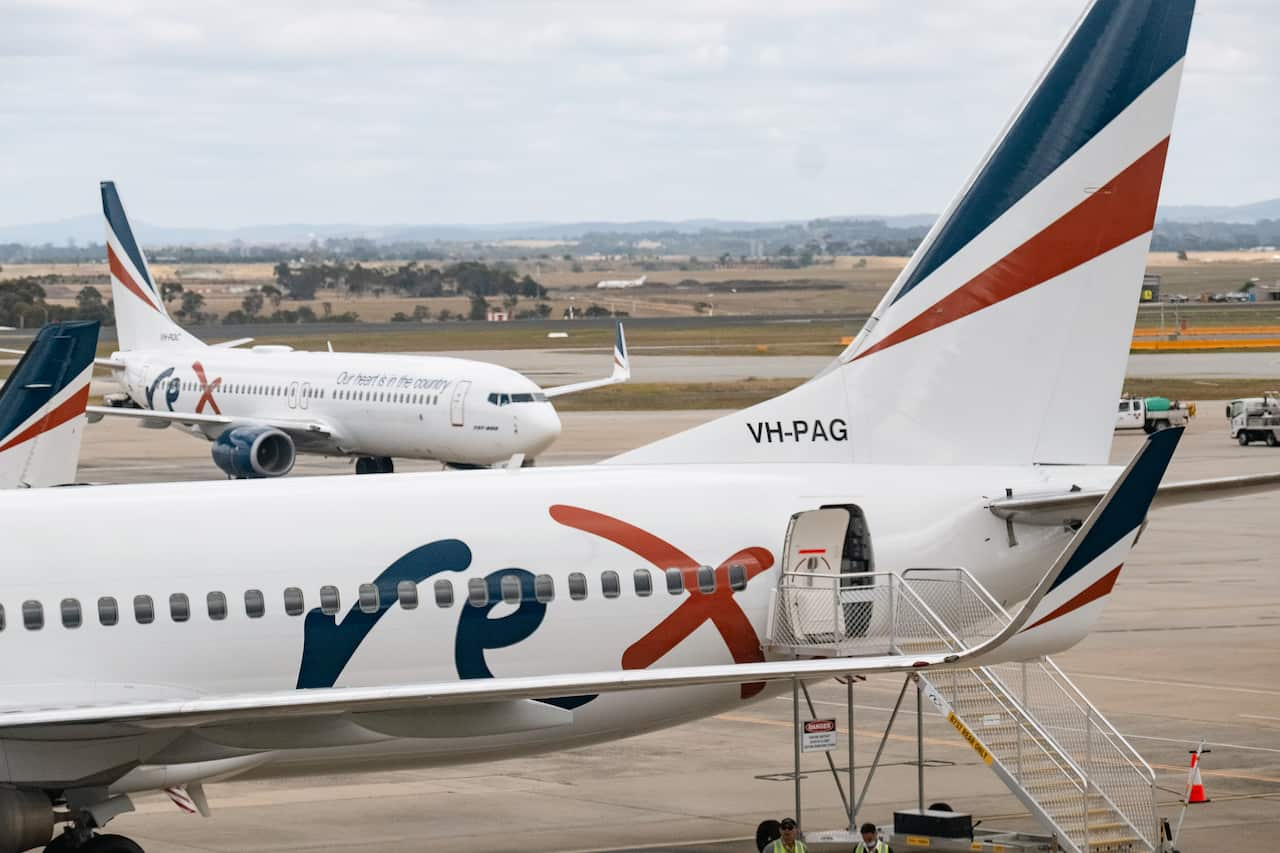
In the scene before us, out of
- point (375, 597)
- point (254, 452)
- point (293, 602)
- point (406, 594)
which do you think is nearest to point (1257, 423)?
point (254, 452)

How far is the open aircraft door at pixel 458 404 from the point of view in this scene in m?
61.0

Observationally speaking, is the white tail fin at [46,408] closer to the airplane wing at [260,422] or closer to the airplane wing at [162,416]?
the airplane wing at [260,422]

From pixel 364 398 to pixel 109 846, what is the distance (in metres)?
44.1

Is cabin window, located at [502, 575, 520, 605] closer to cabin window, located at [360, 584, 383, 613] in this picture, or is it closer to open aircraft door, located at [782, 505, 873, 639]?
cabin window, located at [360, 584, 383, 613]

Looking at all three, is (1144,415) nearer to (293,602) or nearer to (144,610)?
(293,602)

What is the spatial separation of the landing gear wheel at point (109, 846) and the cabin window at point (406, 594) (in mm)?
3621

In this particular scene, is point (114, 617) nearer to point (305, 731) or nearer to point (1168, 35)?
point (305, 731)

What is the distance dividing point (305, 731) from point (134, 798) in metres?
6.92

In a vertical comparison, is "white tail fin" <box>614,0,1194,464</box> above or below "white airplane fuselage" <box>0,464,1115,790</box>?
above

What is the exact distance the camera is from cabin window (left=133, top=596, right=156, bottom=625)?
20656 millimetres

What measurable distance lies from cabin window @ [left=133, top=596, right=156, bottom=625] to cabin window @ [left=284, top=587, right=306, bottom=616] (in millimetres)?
1334

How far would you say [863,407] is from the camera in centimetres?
2425

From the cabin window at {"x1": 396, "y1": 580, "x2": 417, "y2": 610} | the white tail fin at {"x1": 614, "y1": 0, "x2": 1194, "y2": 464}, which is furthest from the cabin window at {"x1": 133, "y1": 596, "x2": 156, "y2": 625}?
the white tail fin at {"x1": 614, "y1": 0, "x2": 1194, "y2": 464}

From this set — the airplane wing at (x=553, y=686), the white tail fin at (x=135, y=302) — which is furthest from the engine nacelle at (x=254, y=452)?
the airplane wing at (x=553, y=686)
